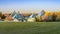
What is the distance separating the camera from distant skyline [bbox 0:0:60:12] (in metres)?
1.62

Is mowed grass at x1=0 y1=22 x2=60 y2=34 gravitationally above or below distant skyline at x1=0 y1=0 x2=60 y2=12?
below

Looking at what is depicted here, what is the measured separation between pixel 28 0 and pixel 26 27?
29cm

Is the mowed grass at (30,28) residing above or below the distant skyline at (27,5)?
below

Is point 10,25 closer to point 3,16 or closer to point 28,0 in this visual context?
point 3,16

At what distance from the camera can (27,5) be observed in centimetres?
165

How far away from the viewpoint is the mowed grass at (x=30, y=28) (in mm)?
1576

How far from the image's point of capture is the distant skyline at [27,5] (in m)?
1.62

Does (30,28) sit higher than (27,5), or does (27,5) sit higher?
(27,5)

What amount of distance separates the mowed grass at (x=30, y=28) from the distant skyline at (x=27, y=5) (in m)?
0.16

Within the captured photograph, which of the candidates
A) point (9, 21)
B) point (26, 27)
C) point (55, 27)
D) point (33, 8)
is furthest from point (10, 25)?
point (55, 27)

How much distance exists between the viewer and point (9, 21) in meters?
1.65

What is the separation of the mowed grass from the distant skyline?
16cm

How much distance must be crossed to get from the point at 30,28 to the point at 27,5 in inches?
9.7

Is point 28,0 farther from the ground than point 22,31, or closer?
farther from the ground
